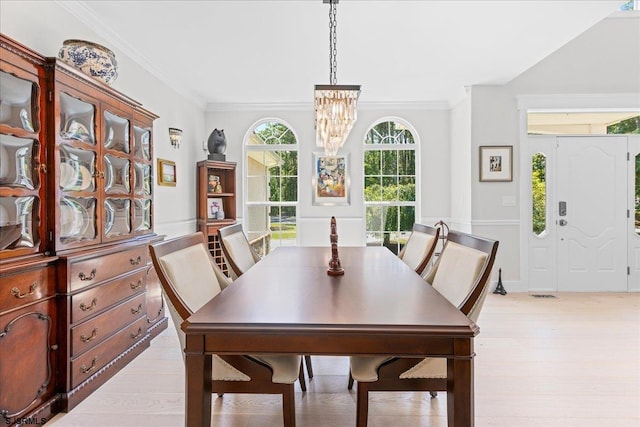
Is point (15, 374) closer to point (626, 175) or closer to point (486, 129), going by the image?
point (486, 129)

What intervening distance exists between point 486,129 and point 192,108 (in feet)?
12.4

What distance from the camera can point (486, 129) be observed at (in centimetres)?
450

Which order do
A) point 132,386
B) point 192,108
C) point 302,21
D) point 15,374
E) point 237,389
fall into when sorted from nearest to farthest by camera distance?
point 237,389
point 15,374
point 132,386
point 302,21
point 192,108

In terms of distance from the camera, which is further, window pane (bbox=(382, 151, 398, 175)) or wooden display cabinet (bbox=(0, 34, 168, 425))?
window pane (bbox=(382, 151, 398, 175))

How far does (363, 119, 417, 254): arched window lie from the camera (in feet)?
17.7

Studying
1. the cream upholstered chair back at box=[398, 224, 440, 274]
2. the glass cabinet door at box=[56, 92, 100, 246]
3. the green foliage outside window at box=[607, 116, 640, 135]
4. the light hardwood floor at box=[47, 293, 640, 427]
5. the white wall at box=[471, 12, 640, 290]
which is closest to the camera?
the light hardwood floor at box=[47, 293, 640, 427]

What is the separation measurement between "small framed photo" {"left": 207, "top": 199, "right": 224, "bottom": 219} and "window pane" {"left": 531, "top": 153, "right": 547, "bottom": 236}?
4075 mm

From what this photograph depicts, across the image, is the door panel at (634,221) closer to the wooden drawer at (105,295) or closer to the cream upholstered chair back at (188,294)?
the cream upholstered chair back at (188,294)

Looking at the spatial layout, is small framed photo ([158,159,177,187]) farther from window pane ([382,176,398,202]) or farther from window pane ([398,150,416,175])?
window pane ([398,150,416,175])

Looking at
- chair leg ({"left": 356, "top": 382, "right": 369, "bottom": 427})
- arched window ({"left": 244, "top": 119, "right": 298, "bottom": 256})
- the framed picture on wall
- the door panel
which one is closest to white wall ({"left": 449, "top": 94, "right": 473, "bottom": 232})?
the framed picture on wall

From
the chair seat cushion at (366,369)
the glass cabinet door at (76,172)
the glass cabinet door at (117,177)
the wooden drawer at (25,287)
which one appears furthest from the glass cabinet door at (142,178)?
the chair seat cushion at (366,369)

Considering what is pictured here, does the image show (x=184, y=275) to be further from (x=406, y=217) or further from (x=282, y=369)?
(x=406, y=217)

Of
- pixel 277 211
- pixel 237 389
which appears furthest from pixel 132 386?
pixel 277 211

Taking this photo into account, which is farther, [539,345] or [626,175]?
[626,175]
